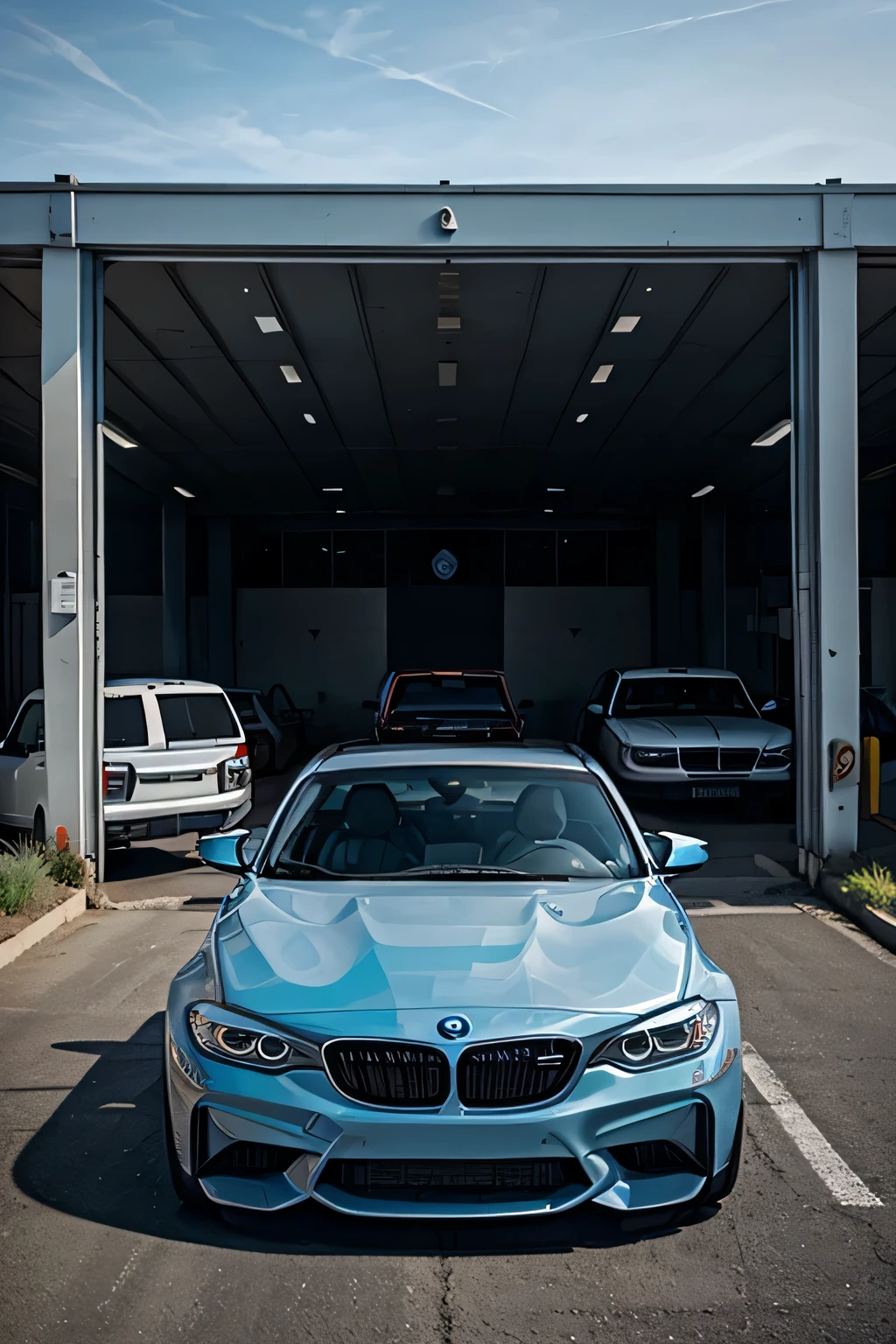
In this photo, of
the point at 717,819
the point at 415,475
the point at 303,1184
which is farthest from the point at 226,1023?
the point at 415,475

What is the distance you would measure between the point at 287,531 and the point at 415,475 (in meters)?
6.94

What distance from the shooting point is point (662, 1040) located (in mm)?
3309

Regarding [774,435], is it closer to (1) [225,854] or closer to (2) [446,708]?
(2) [446,708]

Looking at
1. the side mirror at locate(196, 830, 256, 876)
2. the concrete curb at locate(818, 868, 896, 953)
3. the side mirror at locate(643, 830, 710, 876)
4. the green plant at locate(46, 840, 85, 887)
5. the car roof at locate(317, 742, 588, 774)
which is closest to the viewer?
the side mirror at locate(643, 830, 710, 876)

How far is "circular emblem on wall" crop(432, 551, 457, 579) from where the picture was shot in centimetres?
2794

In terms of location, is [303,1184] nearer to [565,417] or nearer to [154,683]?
[154,683]

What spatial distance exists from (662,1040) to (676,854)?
153 centimetres

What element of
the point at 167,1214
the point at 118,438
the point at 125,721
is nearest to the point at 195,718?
the point at 125,721

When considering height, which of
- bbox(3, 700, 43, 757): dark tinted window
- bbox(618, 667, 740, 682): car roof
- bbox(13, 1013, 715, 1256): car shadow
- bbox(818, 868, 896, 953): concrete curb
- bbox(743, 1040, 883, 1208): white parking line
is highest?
bbox(618, 667, 740, 682): car roof

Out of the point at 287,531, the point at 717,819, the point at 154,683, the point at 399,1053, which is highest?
the point at 287,531

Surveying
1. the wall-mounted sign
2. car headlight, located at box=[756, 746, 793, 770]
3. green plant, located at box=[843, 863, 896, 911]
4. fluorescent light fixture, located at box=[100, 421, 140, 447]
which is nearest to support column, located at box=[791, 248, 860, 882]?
the wall-mounted sign

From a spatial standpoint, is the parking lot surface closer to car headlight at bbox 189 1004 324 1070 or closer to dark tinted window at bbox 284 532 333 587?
car headlight at bbox 189 1004 324 1070

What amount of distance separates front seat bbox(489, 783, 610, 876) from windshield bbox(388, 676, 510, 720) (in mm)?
7621

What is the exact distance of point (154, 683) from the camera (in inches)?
423
